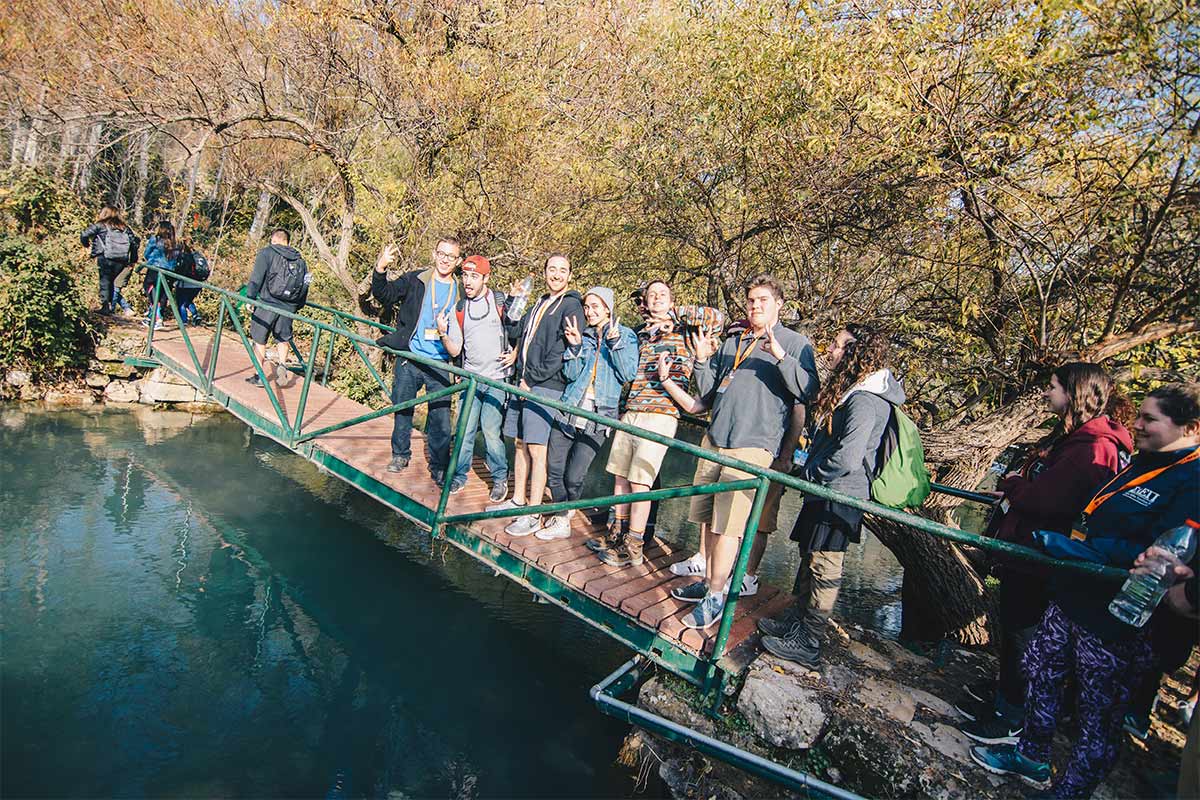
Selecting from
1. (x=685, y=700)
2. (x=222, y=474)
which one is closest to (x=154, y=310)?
(x=222, y=474)

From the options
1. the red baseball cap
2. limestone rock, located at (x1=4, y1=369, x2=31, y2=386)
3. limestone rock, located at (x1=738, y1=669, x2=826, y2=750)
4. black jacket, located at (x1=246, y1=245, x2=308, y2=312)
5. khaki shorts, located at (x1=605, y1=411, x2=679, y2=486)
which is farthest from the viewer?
limestone rock, located at (x1=4, y1=369, x2=31, y2=386)

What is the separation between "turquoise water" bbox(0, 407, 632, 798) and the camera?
4.04m

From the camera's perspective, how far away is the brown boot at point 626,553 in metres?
4.20

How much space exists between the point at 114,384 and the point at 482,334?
907 centimetres

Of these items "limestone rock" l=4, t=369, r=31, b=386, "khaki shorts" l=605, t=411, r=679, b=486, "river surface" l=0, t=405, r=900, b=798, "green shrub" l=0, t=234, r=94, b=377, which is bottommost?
"river surface" l=0, t=405, r=900, b=798

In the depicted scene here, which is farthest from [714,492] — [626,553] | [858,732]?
[626,553]

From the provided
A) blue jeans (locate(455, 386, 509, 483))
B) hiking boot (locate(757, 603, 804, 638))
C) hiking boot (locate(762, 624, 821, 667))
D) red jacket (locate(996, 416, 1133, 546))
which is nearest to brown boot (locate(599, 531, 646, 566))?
hiking boot (locate(757, 603, 804, 638))

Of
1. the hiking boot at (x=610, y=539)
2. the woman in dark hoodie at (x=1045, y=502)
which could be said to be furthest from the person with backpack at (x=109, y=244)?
the woman in dark hoodie at (x=1045, y=502)

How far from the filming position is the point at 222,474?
29.1 feet

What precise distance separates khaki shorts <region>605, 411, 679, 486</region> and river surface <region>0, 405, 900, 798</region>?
80.9 inches

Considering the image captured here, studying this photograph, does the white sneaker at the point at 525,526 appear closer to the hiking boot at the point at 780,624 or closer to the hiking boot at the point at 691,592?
the hiking boot at the point at 691,592

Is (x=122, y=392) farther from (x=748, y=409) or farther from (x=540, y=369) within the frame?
(x=748, y=409)

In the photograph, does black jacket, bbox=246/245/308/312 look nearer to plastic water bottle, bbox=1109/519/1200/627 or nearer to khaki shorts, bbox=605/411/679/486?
khaki shorts, bbox=605/411/679/486

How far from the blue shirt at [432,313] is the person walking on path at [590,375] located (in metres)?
1.14
